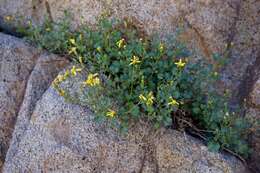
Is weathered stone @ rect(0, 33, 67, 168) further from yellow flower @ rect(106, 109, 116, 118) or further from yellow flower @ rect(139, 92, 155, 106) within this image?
yellow flower @ rect(139, 92, 155, 106)

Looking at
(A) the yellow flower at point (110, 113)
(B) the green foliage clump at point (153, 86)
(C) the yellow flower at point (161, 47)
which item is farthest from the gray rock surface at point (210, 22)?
(A) the yellow flower at point (110, 113)

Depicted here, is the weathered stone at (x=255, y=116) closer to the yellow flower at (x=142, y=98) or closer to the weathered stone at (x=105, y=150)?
the weathered stone at (x=105, y=150)

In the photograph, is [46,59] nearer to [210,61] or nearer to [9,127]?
[9,127]

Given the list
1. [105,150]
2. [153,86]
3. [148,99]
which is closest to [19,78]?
[105,150]

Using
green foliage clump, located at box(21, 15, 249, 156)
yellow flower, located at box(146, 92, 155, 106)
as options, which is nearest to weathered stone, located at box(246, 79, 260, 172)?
green foliage clump, located at box(21, 15, 249, 156)

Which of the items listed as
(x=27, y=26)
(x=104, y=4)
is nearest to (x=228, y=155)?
(x=104, y=4)
